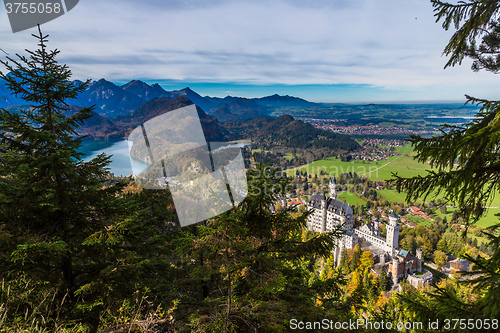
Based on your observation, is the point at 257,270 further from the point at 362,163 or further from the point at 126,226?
the point at 362,163

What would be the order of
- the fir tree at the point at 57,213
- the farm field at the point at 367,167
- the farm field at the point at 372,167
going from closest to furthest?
the fir tree at the point at 57,213 → the farm field at the point at 372,167 → the farm field at the point at 367,167

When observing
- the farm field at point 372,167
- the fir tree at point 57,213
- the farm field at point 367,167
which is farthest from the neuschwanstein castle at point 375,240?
the farm field at point 367,167

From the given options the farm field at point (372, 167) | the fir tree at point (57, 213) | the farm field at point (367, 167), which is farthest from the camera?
the farm field at point (367, 167)

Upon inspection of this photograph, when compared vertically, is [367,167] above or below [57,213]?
below

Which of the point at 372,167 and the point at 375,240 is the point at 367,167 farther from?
the point at 375,240

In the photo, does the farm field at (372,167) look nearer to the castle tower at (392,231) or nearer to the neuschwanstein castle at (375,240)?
the neuschwanstein castle at (375,240)

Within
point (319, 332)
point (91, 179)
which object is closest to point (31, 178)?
point (91, 179)

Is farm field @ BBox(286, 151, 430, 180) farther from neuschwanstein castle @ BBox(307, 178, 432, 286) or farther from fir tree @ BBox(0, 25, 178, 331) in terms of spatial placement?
fir tree @ BBox(0, 25, 178, 331)

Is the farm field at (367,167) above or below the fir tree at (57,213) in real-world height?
below

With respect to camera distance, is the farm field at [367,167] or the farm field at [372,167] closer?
the farm field at [372,167]

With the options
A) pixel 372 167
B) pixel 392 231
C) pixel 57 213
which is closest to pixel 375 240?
pixel 392 231
